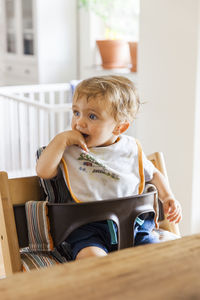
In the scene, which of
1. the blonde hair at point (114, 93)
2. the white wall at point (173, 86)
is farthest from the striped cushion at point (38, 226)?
the white wall at point (173, 86)

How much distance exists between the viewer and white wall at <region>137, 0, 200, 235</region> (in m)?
2.26

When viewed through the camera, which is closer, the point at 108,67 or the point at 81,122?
the point at 81,122

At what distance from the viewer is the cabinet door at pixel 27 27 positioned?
188 inches

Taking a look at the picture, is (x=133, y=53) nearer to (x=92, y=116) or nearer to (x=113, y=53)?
(x=113, y=53)

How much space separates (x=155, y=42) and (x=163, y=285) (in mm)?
2057

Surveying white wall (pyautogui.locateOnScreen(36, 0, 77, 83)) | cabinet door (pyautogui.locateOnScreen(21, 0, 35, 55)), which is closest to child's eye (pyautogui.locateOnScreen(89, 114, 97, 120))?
white wall (pyautogui.locateOnScreen(36, 0, 77, 83))

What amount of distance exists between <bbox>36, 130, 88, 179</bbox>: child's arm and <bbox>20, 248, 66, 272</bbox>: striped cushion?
213 millimetres

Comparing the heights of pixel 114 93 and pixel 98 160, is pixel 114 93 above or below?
above

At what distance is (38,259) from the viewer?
1269 mm

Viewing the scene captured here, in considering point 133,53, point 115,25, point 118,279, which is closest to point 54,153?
point 118,279

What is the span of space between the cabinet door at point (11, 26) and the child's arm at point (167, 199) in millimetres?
3986

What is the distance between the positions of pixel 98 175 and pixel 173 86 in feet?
3.88

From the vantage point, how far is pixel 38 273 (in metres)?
0.55

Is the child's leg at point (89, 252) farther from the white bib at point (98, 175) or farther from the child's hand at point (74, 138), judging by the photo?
the child's hand at point (74, 138)
